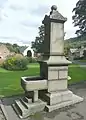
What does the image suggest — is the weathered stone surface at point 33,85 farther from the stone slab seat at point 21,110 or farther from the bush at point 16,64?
the bush at point 16,64

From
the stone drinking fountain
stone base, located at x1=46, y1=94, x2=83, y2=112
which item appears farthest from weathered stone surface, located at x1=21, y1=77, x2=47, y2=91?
stone base, located at x1=46, y1=94, x2=83, y2=112

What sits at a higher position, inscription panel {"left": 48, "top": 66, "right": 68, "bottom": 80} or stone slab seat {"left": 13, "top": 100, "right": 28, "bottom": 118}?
inscription panel {"left": 48, "top": 66, "right": 68, "bottom": 80}

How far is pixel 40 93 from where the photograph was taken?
21.6 ft

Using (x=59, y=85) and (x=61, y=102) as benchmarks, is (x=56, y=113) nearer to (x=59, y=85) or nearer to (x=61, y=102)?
(x=61, y=102)

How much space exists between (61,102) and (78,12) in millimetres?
34999

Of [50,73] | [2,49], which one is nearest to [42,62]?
[50,73]

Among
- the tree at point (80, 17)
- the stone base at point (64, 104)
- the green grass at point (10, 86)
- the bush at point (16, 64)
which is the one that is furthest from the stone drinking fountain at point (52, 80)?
the tree at point (80, 17)

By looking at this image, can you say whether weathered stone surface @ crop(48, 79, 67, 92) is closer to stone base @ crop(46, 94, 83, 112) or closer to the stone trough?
the stone trough

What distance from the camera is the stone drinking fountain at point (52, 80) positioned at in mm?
5902

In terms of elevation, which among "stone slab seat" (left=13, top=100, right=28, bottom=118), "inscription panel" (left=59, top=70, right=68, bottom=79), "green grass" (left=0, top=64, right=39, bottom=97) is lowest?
"green grass" (left=0, top=64, right=39, bottom=97)

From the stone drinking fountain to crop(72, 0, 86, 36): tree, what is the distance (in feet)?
105

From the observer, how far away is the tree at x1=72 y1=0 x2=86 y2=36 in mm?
36747

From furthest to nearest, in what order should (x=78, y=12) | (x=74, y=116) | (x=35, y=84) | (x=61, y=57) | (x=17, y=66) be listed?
(x=78, y=12)
(x=17, y=66)
(x=61, y=57)
(x=35, y=84)
(x=74, y=116)

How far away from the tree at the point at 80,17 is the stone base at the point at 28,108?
110ft
